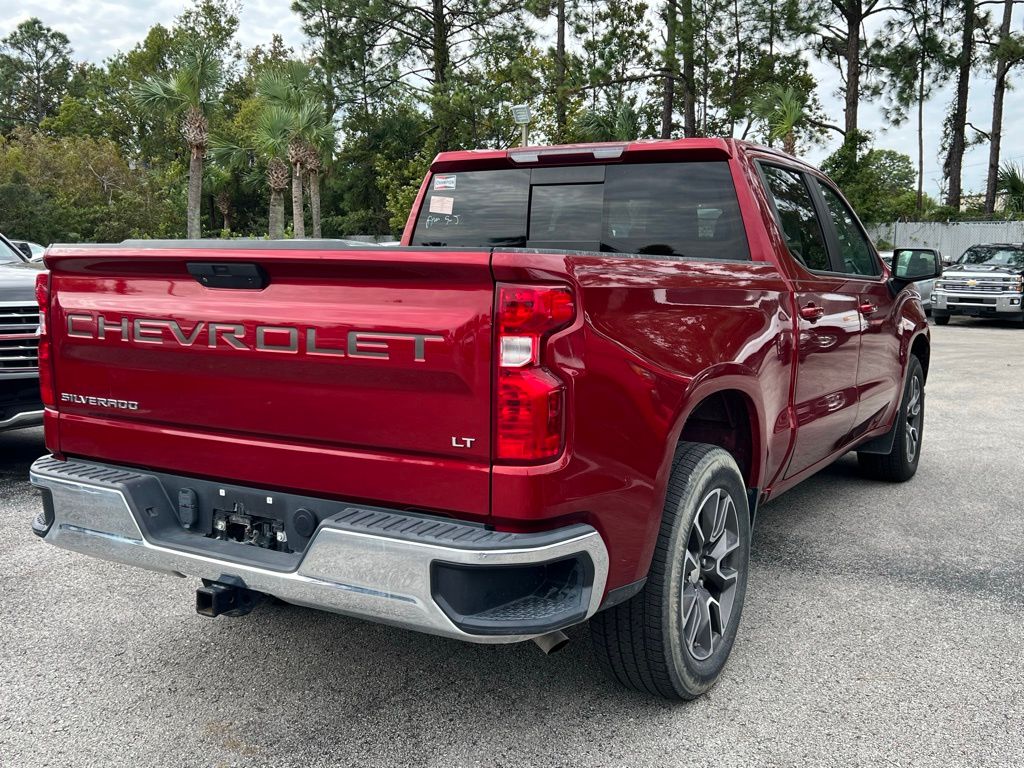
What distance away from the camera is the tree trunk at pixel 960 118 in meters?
33.2

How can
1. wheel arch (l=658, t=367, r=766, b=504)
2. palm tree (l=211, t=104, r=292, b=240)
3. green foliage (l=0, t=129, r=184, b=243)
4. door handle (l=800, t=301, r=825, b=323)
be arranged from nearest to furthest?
wheel arch (l=658, t=367, r=766, b=504)
door handle (l=800, t=301, r=825, b=323)
palm tree (l=211, t=104, r=292, b=240)
green foliage (l=0, t=129, r=184, b=243)

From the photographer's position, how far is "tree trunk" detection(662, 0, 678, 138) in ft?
98.9

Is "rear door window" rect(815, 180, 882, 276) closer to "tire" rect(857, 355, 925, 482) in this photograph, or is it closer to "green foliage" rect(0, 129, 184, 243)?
"tire" rect(857, 355, 925, 482)

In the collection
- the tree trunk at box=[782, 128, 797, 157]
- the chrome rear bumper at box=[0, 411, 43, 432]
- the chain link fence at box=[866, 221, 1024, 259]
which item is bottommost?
the chrome rear bumper at box=[0, 411, 43, 432]

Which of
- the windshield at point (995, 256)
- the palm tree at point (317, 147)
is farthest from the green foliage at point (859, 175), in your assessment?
the palm tree at point (317, 147)

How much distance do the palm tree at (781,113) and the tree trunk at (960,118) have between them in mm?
9458

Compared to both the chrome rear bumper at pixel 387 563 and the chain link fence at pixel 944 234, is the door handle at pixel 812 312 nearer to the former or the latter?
the chrome rear bumper at pixel 387 563

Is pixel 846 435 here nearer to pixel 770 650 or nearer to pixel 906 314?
pixel 906 314

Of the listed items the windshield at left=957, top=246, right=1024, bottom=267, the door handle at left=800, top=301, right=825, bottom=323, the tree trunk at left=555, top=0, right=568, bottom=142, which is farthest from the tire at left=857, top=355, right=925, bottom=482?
the tree trunk at left=555, top=0, right=568, bottom=142

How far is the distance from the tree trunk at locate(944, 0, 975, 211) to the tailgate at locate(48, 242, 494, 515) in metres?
36.2

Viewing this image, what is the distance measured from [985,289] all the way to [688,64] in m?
14.4

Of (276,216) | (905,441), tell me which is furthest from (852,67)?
(905,441)

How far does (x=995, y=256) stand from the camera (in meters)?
20.5

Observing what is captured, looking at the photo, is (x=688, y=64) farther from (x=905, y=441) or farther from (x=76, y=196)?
(x=905, y=441)
